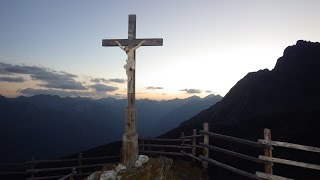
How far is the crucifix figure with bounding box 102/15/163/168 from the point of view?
9950 mm

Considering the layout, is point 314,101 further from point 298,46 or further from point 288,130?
point 298,46

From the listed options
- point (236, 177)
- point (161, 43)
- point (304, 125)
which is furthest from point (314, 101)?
point (161, 43)

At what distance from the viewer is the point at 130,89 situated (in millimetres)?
10609

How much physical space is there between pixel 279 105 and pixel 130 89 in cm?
5996

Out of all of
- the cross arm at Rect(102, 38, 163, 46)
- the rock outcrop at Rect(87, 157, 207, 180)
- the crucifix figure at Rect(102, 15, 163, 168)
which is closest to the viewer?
the rock outcrop at Rect(87, 157, 207, 180)

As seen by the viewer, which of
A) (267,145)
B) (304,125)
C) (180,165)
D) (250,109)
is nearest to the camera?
(267,145)

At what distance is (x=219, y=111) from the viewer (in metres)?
79.9

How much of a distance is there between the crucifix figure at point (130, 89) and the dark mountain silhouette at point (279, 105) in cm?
2347

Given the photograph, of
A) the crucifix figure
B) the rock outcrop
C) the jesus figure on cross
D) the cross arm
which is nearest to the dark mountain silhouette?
the rock outcrop

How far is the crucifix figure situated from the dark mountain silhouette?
23469 mm

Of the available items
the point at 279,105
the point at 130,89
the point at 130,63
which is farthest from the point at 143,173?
the point at 279,105

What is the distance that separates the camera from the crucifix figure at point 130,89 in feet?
32.6

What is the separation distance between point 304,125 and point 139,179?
40.9 m

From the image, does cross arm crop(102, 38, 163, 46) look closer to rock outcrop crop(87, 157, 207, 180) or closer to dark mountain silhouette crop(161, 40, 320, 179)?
rock outcrop crop(87, 157, 207, 180)
